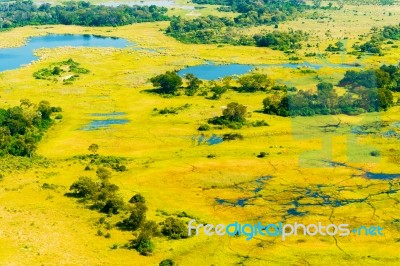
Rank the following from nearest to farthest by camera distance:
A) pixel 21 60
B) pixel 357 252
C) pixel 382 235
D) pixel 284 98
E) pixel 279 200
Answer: pixel 357 252 → pixel 382 235 → pixel 279 200 → pixel 284 98 → pixel 21 60

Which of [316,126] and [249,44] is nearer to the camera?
[316,126]

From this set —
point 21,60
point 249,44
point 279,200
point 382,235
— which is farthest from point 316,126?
point 21,60

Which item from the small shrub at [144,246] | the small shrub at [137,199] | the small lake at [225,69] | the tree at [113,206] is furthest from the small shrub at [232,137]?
the small lake at [225,69]

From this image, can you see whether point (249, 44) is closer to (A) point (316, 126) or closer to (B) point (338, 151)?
(A) point (316, 126)

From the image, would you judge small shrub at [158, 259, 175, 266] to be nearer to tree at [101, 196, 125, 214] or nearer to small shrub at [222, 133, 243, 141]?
tree at [101, 196, 125, 214]

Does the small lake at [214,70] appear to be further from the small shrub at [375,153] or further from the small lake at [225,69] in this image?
the small shrub at [375,153]

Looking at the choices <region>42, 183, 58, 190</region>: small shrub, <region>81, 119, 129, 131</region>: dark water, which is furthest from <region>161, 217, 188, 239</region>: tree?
<region>81, 119, 129, 131</region>: dark water

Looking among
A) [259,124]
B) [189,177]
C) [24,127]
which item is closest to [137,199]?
[189,177]
